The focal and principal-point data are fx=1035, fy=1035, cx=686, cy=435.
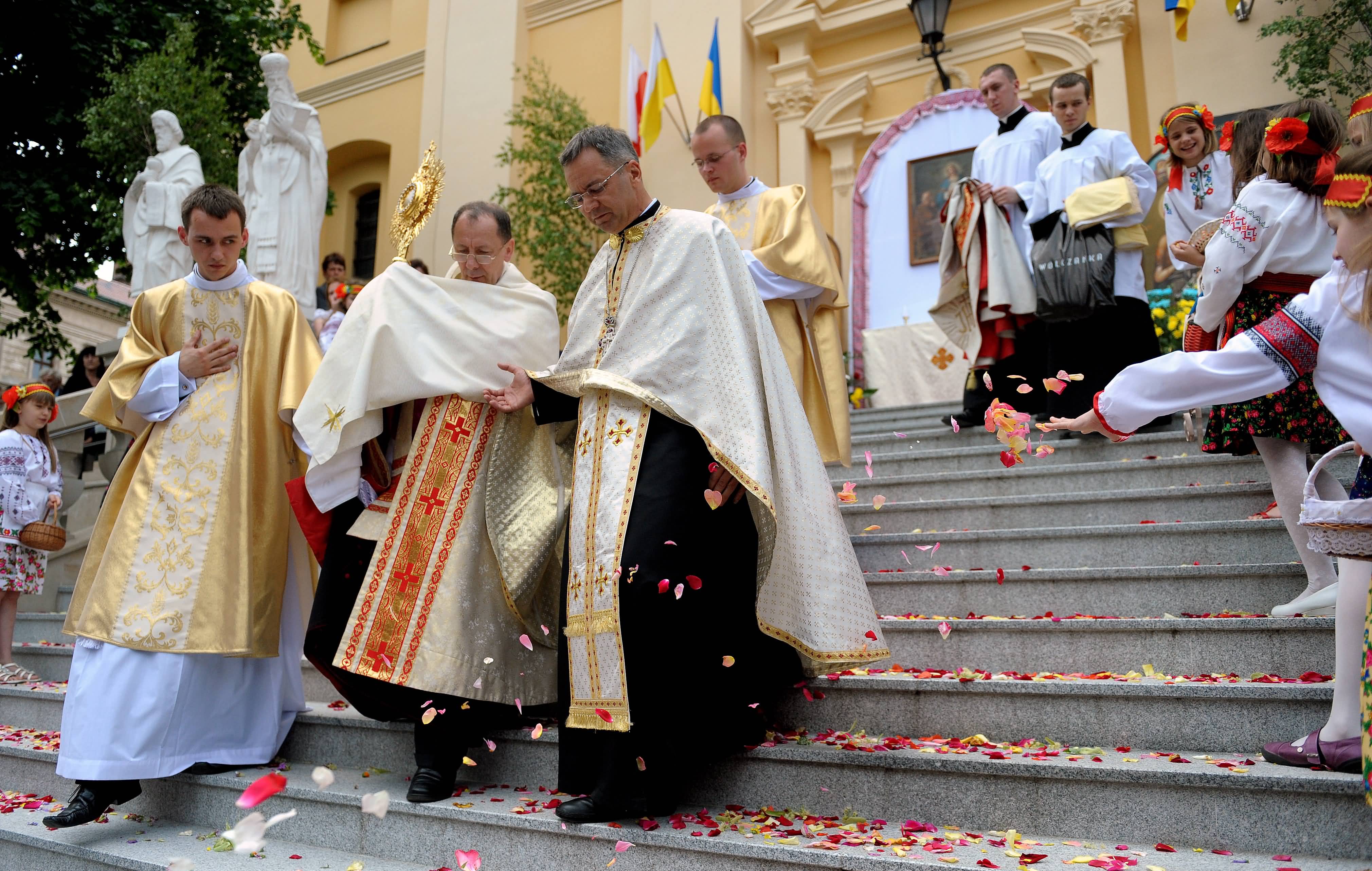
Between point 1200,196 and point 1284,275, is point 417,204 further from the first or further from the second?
point 1200,196

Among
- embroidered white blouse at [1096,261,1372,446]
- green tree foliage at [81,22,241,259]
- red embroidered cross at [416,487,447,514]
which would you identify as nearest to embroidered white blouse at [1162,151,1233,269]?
embroidered white blouse at [1096,261,1372,446]

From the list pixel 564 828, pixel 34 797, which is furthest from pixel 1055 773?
pixel 34 797

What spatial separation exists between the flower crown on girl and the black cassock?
197 inches

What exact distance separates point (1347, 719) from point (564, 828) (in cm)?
199

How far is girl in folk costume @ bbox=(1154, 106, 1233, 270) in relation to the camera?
5.07 metres

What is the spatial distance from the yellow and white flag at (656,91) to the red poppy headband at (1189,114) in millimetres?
6559

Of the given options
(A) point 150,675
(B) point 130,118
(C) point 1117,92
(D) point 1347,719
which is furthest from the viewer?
(B) point 130,118

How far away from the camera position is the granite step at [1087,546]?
12.4 ft

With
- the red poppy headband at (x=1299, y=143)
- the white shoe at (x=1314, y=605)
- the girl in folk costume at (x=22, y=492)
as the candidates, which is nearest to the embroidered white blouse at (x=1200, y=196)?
the red poppy headband at (x=1299, y=143)

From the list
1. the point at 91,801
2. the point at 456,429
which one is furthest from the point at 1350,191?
the point at 91,801

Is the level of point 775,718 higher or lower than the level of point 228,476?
lower

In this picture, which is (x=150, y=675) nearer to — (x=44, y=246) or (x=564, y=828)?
(x=564, y=828)

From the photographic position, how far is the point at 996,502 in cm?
465

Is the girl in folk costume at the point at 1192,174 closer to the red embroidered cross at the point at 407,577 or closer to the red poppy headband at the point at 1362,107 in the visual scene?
the red poppy headband at the point at 1362,107
